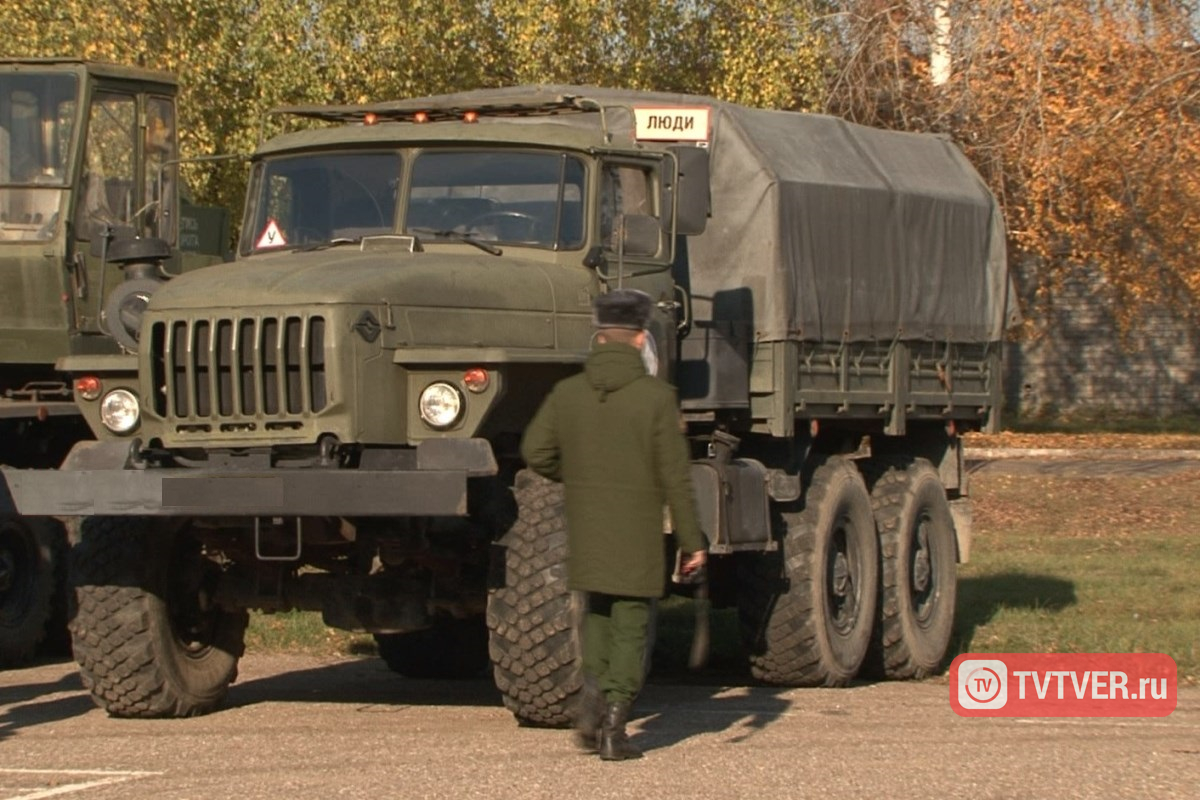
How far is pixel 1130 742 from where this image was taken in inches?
368

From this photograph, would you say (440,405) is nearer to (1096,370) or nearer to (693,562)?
(693,562)

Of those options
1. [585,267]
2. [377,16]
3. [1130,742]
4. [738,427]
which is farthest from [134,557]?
[377,16]

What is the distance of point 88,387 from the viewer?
33.0 ft

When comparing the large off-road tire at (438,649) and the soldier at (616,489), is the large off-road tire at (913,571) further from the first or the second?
the soldier at (616,489)

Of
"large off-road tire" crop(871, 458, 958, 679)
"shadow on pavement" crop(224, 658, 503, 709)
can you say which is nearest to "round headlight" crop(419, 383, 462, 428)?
"shadow on pavement" crop(224, 658, 503, 709)

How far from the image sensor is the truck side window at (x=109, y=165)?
13.0m

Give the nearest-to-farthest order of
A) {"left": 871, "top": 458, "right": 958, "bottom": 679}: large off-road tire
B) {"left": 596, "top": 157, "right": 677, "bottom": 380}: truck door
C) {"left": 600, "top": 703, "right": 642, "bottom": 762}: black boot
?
1. {"left": 600, "top": 703, "right": 642, "bottom": 762}: black boot
2. {"left": 596, "top": 157, "right": 677, "bottom": 380}: truck door
3. {"left": 871, "top": 458, "right": 958, "bottom": 679}: large off-road tire

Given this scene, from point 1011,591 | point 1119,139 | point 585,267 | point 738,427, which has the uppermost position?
point 1119,139

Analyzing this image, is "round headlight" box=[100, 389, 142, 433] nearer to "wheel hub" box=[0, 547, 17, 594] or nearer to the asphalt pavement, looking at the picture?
the asphalt pavement

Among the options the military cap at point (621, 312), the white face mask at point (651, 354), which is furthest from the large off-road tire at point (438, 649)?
the military cap at point (621, 312)

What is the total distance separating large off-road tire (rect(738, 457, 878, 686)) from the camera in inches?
467

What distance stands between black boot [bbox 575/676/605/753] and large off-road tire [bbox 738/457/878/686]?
342 cm

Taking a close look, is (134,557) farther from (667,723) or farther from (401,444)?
(667,723)

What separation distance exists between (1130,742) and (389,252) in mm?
3971
